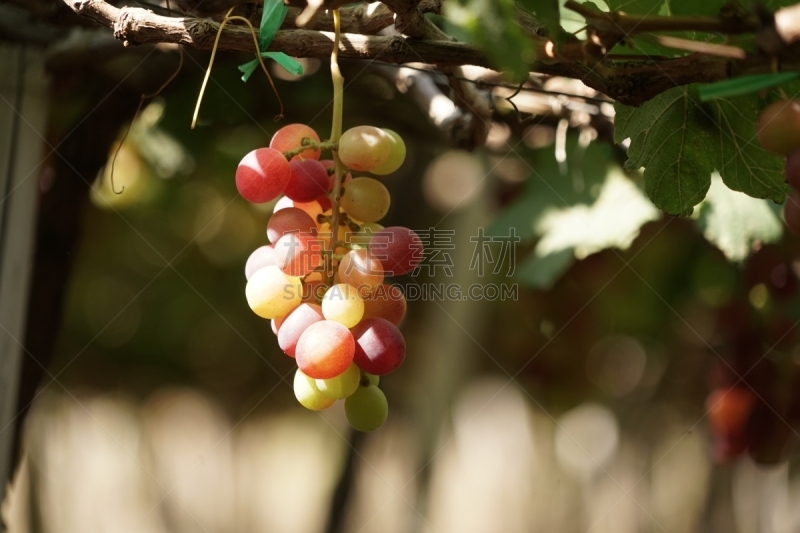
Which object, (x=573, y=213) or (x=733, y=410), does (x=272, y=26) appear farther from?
(x=733, y=410)

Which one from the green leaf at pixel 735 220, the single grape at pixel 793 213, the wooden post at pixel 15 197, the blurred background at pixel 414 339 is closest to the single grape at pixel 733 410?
the blurred background at pixel 414 339

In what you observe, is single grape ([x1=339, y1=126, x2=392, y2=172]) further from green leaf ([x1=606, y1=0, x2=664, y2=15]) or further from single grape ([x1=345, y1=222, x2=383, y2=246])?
green leaf ([x1=606, y1=0, x2=664, y2=15])

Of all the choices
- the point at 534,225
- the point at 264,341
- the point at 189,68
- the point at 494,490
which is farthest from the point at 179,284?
the point at 494,490

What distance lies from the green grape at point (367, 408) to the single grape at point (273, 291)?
75 millimetres

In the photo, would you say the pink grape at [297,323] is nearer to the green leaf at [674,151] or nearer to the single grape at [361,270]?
the single grape at [361,270]

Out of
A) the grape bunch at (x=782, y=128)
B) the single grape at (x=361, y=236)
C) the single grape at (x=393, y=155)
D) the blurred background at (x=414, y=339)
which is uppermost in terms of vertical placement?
the grape bunch at (x=782, y=128)

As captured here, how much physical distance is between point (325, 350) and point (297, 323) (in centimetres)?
5

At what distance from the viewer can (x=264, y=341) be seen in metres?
1.48

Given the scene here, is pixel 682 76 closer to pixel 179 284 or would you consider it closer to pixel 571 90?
pixel 571 90

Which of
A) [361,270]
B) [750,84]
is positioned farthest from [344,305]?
[750,84]

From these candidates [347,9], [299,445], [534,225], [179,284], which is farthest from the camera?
[299,445]

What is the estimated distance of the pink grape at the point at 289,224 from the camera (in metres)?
0.44

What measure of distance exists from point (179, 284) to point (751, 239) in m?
1.08

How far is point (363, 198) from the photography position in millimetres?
446
